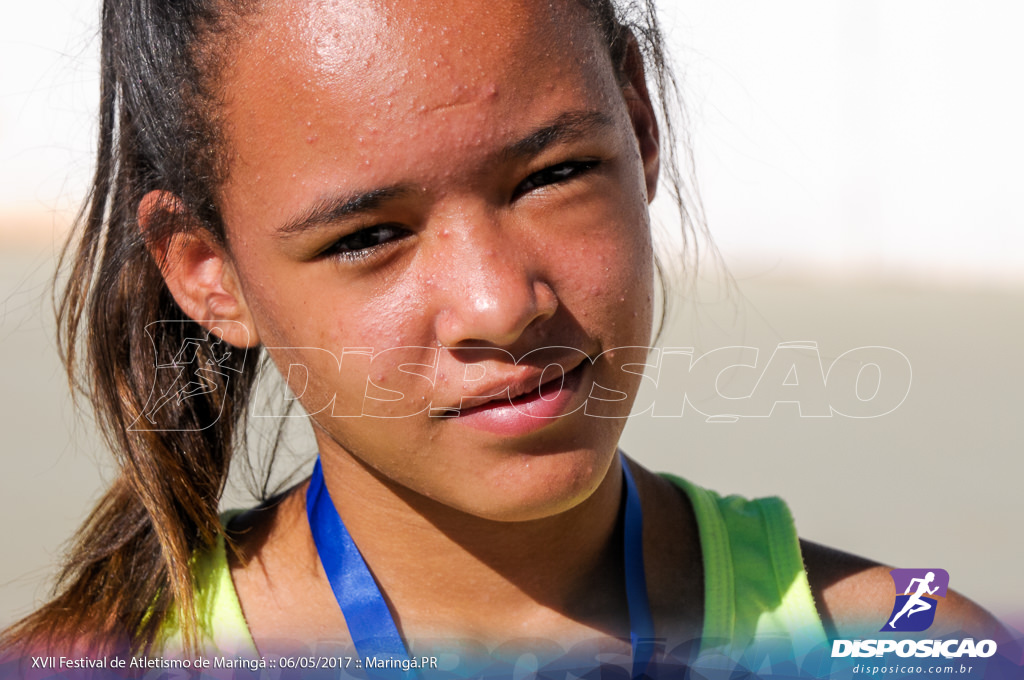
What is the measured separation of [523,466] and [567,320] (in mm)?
243

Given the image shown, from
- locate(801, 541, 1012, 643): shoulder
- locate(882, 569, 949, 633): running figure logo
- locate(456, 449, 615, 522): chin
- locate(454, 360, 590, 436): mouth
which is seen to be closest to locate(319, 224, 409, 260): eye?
locate(454, 360, 590, 436): mouth

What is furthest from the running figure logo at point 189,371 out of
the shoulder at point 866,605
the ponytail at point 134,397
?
the shoulder at point 866,605

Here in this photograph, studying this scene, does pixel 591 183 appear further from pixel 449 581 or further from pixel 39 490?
pixel 39 490

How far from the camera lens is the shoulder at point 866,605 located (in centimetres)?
203

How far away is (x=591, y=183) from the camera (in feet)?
5.68

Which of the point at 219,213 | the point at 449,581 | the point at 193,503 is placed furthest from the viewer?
the point at 193,503

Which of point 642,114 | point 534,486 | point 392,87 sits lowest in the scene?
point 534,486

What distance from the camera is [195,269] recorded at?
6.50 feet

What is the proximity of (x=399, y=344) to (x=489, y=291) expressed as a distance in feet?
0.62

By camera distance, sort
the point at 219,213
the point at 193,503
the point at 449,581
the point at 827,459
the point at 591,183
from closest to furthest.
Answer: the point at 591,183 → the point at 219,213 → the point at 449,581 → the point at 193,503 → the point at 827,459

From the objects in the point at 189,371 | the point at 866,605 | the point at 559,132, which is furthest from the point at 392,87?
the point at 866,605

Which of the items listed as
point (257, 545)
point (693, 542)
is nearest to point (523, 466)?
point (693, 542)

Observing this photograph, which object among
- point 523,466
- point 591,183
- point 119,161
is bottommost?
point 523,466

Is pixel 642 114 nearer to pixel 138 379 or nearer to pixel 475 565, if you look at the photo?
pixel 475 565
